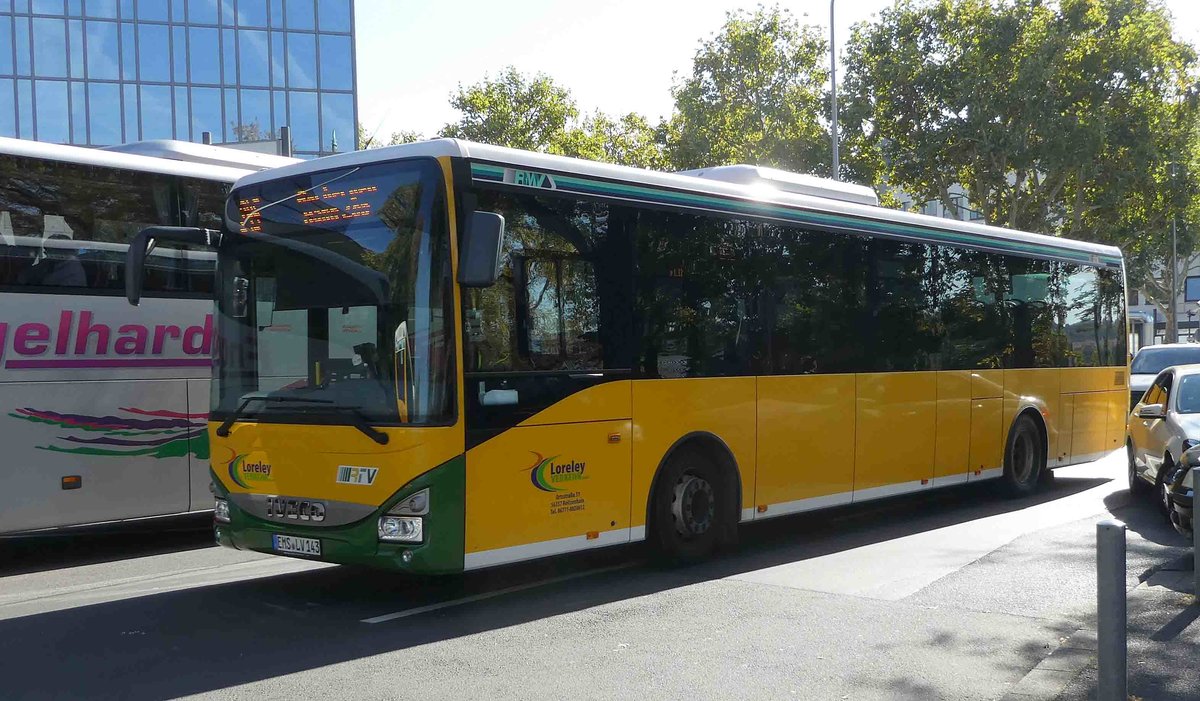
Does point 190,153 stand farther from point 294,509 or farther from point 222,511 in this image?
point 294,509

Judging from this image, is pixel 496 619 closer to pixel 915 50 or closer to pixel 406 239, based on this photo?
pixel 406 239

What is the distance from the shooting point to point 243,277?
8.39m

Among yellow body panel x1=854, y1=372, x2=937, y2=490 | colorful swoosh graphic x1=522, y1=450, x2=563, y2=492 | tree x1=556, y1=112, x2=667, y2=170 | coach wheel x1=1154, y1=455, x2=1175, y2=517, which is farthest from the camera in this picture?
tree x1=556, y1=112, x2=667, y2=170

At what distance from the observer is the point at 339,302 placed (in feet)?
25.3

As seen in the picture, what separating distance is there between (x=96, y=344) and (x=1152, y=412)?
1024 centimetres

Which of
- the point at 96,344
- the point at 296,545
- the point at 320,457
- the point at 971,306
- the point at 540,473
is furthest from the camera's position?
the point at 971,306

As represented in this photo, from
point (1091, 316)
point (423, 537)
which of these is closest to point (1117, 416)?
point (1091, 316)

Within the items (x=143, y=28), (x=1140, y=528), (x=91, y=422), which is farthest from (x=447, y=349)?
(x=143, y=28)

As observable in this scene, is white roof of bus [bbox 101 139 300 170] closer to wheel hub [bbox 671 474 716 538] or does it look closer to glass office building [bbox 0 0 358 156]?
wheel hub [bbox 671 474 716 538]

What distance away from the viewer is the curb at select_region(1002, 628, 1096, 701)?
5765 millimetres

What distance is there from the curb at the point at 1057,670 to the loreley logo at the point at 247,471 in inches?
192

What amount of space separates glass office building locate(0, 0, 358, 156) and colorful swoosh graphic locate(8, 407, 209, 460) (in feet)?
104

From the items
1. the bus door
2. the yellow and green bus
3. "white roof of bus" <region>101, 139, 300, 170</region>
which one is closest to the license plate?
the yellow and green bus

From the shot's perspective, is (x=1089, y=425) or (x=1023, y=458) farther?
(x=1089, y=425)
